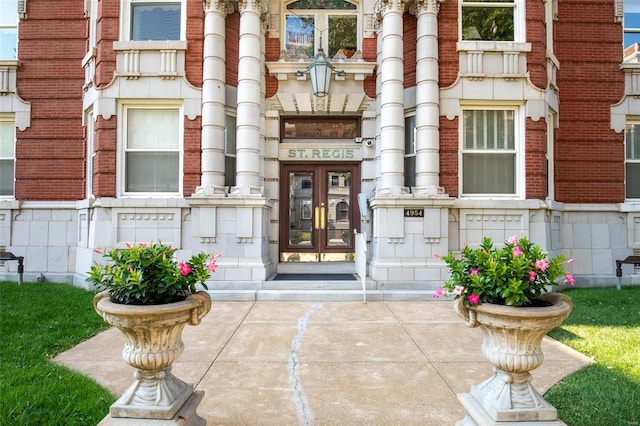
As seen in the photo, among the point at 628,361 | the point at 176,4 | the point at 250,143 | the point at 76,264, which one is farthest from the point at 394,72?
the point at 76,264

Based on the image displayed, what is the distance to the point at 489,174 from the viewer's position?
28.6ft

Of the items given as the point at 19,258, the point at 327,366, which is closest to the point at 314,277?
the point at 327,366

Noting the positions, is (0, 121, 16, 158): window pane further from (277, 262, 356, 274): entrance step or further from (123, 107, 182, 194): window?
(277, 262, 356, 274): entrance step

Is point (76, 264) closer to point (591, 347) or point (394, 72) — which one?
point (394, 72)

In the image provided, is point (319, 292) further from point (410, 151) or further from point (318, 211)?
point (410, 151)

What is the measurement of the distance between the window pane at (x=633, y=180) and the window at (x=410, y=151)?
5.59m

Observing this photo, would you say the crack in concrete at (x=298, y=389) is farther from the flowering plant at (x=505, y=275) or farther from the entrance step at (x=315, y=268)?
the entrance step at (x=315, y=268)

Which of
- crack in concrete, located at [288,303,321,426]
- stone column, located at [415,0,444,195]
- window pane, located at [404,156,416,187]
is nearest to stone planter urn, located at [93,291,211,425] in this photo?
crack in concrete, located at [288,303,321,426]

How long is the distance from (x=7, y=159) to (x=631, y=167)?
616 inches

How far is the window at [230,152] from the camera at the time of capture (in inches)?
352

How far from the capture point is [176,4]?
8.92 meters

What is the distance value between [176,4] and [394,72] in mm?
5129

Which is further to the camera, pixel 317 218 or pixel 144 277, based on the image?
pixel 317 218

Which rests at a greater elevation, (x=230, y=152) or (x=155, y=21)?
(x=155, y=21)
